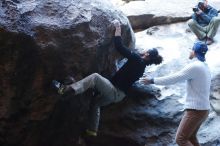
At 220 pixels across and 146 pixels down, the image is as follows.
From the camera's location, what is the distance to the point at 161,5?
41.1 feet

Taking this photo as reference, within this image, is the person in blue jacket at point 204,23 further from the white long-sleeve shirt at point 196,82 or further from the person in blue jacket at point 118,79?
the white long-sleeve shirt at point 196,82

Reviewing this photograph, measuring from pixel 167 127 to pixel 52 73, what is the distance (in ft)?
8.77

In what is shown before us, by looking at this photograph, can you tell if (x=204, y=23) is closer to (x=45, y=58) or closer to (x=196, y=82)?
(x=196, y=82)

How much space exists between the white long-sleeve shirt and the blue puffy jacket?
15.0ft

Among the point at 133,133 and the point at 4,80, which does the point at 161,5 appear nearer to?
the point at 133,133

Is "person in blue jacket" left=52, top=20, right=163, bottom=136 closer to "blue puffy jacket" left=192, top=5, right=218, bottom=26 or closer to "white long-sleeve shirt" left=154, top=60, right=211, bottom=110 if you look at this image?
"white long-sleeve shirt" left=154, top=60, right=211, bottom=110

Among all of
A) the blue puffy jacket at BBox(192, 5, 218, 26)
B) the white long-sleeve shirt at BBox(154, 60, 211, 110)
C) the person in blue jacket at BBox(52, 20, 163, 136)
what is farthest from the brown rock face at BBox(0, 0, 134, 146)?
the blue puffy jacket at BBox(192, 5, 218, 26)

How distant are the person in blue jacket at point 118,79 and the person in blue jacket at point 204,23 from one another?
376 cm

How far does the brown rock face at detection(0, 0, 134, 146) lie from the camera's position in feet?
19.9

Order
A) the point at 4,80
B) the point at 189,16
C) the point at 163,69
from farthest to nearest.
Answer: the point at 189,16 < the point at 163,69 < the point at 4,80

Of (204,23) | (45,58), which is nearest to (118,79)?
A: (45,58)

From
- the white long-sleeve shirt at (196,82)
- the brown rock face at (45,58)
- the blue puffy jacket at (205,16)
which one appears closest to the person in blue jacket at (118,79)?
the brown rock face at (45,58)

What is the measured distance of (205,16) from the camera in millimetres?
10109

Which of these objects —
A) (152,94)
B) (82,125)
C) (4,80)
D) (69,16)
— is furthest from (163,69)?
(4,80)
